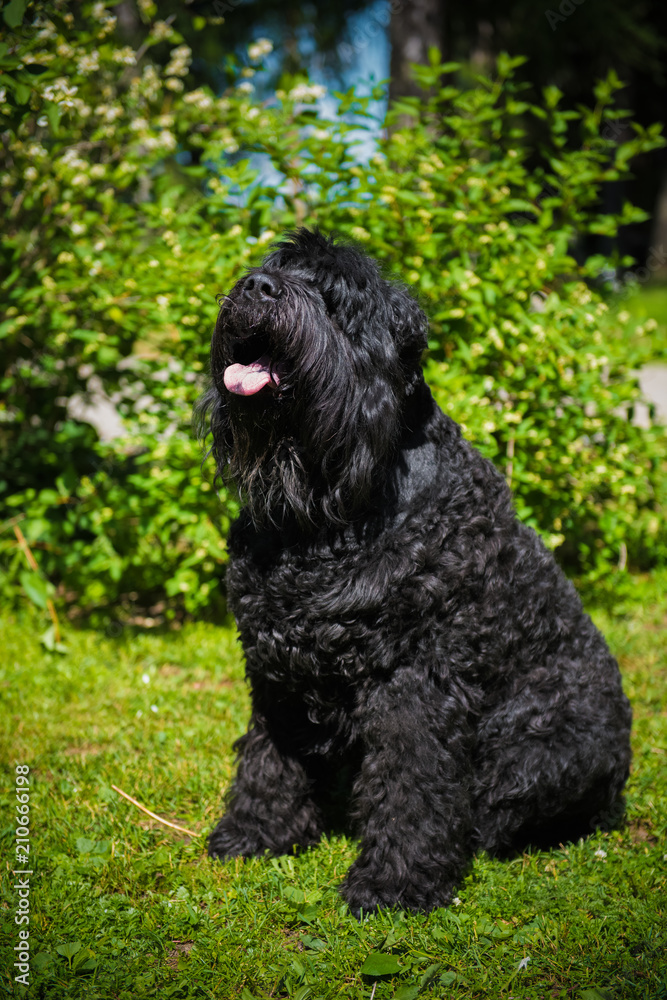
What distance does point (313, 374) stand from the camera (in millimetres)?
2338

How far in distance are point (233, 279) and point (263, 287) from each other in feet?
6.25

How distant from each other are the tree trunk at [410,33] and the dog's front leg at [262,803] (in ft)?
18.6

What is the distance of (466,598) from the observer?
2598 millimetres

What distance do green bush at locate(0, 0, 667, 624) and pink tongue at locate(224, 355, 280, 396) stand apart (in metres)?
1.89

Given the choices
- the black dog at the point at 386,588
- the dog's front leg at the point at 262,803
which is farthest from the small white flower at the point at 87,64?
the dog's front leg at the point at 262,803

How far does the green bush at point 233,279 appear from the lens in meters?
4.22

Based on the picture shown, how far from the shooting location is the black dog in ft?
7.93

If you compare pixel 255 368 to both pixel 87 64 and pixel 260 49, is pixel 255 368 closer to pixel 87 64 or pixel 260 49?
pixel 87 64

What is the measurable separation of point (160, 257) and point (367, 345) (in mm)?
2287

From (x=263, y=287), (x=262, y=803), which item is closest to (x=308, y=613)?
(x=262, y=803)

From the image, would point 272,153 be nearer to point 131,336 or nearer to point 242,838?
point 131,336

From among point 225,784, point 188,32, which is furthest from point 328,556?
point 188,32

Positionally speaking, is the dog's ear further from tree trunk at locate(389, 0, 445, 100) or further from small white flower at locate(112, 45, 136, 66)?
tree trunk at locate(389, 0, 445, 100)

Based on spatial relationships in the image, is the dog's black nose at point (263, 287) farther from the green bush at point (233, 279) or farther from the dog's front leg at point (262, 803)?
the green bush at point (233, 279)
